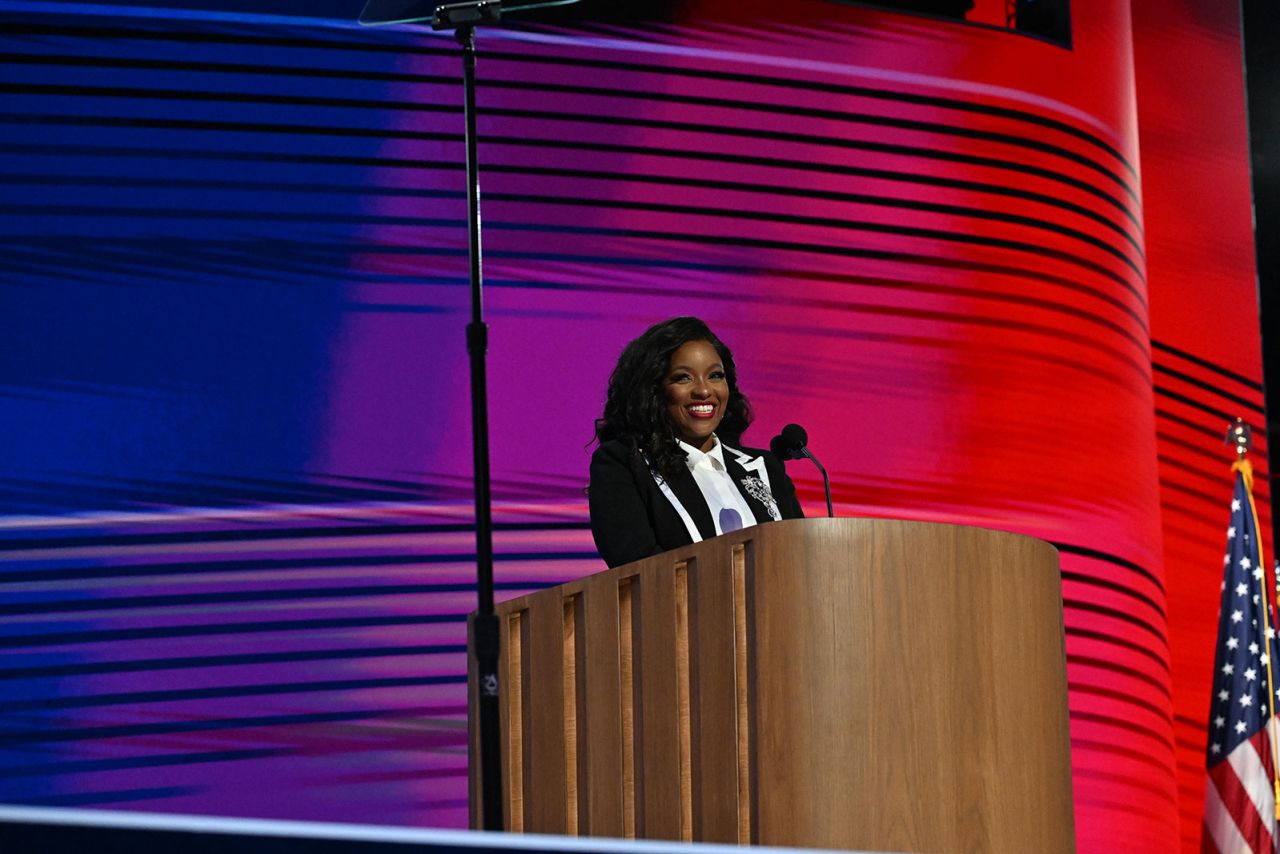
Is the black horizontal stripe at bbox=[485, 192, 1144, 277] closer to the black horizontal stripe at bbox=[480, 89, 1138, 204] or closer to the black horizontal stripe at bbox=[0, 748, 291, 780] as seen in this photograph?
the black horizontal stripe at bbox=[480, 89, 1138, 204]

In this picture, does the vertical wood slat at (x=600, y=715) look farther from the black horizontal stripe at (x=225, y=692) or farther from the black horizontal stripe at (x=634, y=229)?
the black horizontal stripe at (x=634, y=229)

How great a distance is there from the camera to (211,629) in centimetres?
421

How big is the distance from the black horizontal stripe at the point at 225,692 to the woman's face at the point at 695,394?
1.43 meters

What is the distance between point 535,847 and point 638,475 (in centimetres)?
208

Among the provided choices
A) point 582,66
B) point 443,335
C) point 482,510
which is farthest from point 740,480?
point 582,66

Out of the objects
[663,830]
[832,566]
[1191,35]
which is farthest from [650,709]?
[1191,35]

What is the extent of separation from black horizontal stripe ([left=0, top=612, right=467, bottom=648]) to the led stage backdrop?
0.03 feet

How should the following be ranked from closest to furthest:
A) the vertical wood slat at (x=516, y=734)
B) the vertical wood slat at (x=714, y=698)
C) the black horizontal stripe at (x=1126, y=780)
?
the vertical wood slat at (x=714, y=698) < the vertical wood slat at (x=516, y=734) < the black horizontal stripe at (x=1126, y=780)

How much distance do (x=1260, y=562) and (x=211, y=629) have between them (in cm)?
309

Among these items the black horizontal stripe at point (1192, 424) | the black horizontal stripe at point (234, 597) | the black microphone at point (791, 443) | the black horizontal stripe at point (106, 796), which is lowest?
the black horizontal stripe at point (106, 796)

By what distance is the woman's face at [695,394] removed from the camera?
3.20 metres

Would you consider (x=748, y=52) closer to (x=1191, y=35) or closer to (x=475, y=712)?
(x=1191, y=35)

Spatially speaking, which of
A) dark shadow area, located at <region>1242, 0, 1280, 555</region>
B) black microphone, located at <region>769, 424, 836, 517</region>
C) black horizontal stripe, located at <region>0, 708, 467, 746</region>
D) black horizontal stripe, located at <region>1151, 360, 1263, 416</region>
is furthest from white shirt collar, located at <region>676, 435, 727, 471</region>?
dark shadow area, located at <region>1242, 0, 1280, 555</region>

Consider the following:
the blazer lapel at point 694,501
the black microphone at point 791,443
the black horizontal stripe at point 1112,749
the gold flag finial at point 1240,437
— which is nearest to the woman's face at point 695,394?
the blazer lapel at point 694,501
